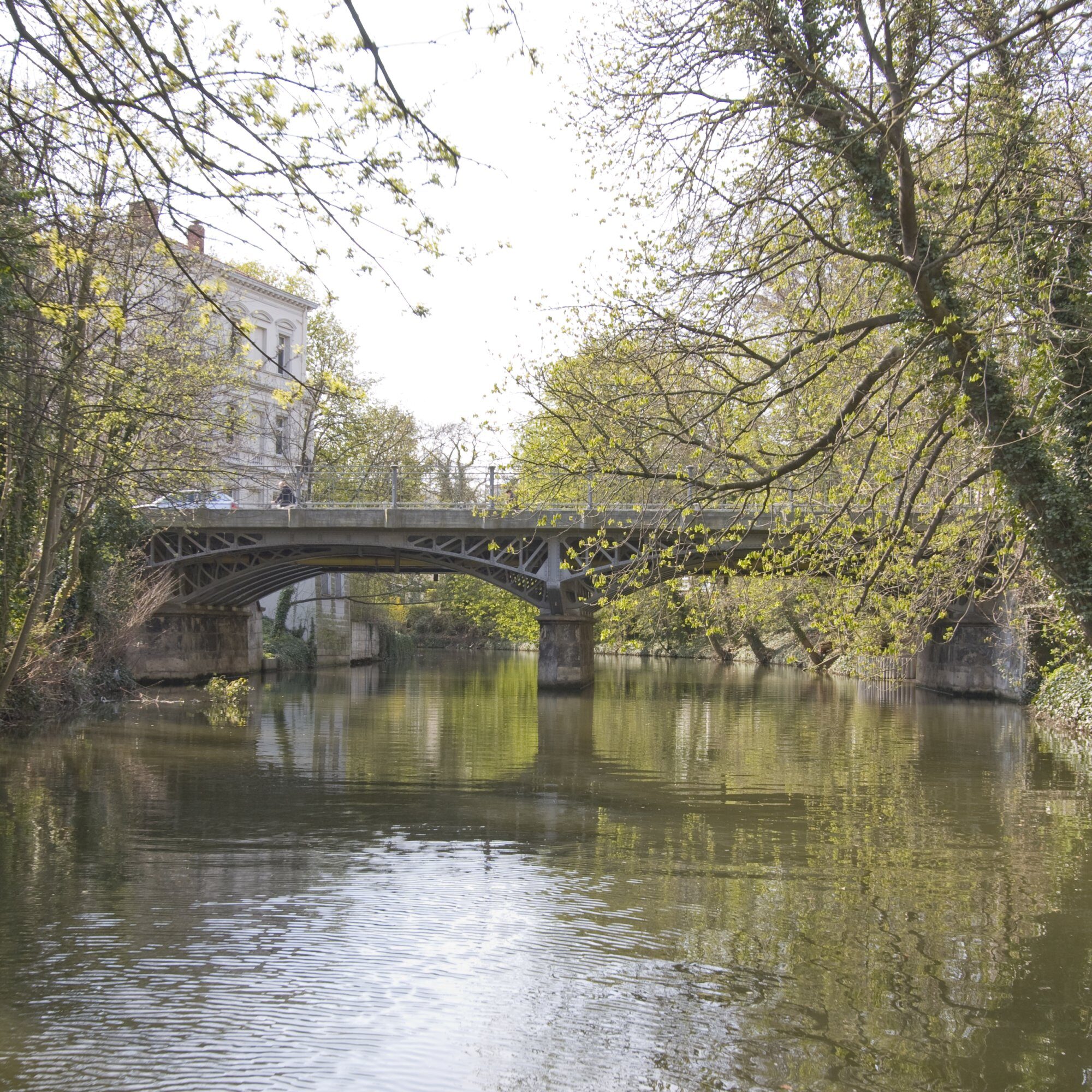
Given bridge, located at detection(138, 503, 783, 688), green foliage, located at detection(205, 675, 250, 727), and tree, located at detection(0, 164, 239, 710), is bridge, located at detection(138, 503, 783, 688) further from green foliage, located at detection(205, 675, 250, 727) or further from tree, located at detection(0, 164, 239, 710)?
tree, located at detection(0, 164, 239, 710)

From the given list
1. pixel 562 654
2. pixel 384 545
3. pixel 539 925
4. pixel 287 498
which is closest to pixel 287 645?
pixel 287 498

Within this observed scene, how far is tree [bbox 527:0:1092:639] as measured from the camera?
7742 mm

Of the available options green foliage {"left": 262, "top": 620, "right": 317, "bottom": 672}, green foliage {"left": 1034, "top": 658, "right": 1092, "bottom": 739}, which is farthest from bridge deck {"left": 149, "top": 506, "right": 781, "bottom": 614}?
green foliage {"left": 1034, "top": 658, "right": 1092, "bottom": 739}

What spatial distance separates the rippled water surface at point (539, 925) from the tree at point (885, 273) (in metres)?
2.86

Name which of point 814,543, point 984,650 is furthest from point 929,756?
point 984,650

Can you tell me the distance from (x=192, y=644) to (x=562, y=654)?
36.3 ft

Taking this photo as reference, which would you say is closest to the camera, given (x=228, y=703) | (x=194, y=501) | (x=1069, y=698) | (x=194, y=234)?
(x=194, y=234)

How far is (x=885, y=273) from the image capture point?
873 cm

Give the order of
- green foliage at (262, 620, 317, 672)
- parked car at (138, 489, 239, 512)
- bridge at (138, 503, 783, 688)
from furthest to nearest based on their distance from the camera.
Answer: green foliage at (262, 620, 317, 672)
bridge at (138, 503, 783, 688)
parked car at (138, 489, 239, 512)

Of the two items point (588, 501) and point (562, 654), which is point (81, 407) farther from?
point (562, 654)

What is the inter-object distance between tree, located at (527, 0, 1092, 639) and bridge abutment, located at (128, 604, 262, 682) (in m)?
21.8

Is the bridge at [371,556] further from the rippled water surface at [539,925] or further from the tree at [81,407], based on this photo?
the rippled water surface at [539,925]

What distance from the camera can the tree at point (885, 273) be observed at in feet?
25.4

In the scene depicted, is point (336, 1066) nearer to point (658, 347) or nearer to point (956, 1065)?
point (956, 1065)
